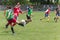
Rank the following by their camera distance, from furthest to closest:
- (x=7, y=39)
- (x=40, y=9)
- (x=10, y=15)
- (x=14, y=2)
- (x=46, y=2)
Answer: (x=46, y=2), (x=14, y=2), (x=40, y=9), (x=10, y=15), (x=7, y=39)

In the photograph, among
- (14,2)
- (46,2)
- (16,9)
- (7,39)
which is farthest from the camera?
(46,2)

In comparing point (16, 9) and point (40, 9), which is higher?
point (16, 9)

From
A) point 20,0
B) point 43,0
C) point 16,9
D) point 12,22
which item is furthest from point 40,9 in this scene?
point 12,22

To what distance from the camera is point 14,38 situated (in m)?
17.0

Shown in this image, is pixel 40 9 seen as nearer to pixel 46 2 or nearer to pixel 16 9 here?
pixel 46 2

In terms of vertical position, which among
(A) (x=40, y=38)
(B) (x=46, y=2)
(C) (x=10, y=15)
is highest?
(C) (x=10, y=15)

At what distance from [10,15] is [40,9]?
42785mm

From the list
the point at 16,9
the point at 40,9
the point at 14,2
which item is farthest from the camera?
the point at 14,2

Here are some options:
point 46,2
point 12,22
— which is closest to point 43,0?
point 46,2

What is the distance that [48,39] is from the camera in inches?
657

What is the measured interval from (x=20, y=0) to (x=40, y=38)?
5049 cm

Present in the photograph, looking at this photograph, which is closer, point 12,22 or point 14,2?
point 12,22

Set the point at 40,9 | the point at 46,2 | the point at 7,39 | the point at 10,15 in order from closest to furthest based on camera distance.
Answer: the point at 7,39 < the point at 10,15 < the point at 40,9 < the point at 46,2

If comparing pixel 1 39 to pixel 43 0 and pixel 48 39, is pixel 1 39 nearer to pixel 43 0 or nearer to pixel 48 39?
pixel 48 39
